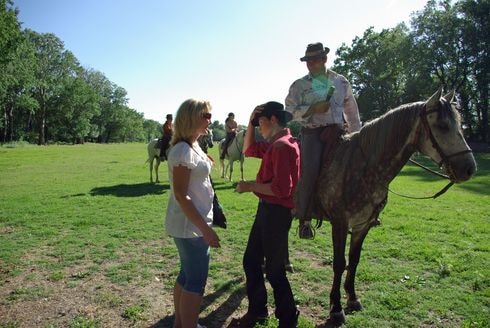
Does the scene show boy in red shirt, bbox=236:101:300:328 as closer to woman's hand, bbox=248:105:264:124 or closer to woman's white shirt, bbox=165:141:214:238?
woman's hand, bbox=248:105:264:124

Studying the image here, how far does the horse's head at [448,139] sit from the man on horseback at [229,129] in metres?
11.9

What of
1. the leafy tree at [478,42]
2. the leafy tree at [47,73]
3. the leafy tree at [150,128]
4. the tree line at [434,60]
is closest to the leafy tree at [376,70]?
the tree line at [434,60]

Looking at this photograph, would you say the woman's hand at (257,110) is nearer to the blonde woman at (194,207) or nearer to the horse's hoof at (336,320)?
the blonde woman at (194,207)

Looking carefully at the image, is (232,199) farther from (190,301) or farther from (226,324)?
(190,301)

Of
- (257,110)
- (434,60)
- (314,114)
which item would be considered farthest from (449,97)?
(434,60)

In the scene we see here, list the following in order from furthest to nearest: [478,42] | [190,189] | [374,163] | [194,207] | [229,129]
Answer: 1. [478,42]
2. [229,129]
3. [374,163]
4. [190,189]
5. [194,207]

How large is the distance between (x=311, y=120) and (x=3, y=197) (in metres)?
12.6

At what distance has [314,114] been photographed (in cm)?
477

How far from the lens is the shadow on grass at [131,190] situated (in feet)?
44.2

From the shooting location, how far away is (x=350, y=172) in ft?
14.2

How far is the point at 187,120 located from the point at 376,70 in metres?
53.1

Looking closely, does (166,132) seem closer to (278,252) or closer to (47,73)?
(278,252)

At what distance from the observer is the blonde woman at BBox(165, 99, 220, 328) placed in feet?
10.0

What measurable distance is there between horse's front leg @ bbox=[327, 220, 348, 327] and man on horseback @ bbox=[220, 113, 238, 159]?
11.4 meters
